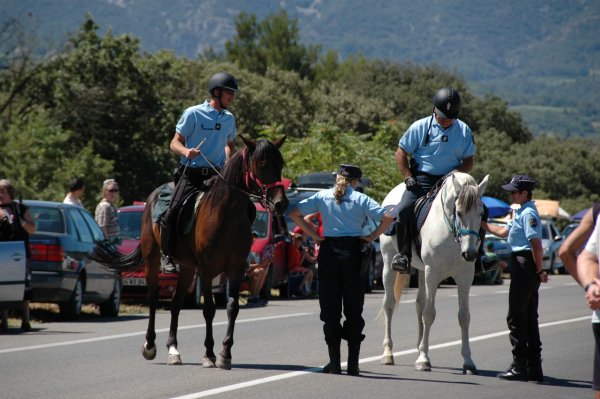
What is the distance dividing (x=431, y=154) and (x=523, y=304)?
212 cm

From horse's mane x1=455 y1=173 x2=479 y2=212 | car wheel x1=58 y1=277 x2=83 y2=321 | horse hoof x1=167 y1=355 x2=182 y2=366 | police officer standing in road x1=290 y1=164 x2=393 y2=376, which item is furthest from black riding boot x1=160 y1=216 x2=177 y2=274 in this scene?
car wheel x1=58 y1=277 x2=83 y2=321

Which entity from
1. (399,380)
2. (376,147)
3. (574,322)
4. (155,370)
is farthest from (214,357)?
(376,147)

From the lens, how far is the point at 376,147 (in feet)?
145

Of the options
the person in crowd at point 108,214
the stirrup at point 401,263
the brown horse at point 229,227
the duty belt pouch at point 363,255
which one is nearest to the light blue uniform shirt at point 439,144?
the stirrup at point 401,263

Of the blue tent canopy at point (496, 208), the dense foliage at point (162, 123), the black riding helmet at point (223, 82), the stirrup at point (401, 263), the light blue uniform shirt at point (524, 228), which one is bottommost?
the stirrup at point (401, 263)

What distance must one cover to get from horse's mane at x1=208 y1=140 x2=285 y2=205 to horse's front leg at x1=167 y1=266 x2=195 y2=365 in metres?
1.11

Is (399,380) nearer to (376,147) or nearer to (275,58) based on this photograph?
(376,147)

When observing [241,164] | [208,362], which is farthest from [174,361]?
[241,164]

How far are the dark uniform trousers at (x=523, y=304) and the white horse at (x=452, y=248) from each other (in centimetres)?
47

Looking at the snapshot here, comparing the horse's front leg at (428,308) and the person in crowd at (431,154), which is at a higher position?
the person in crowd at (431,154)

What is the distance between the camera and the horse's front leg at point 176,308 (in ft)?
42.4

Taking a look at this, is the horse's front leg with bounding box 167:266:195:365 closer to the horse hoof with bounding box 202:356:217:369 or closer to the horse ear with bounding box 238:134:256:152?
the horse hoof with bounding box 202:356:217:369

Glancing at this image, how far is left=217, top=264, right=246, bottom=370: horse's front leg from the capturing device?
12469mm

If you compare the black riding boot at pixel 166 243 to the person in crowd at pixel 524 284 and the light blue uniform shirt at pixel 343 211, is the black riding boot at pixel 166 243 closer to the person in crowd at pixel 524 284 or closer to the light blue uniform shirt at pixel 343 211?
the light blue uniform shirt at pixel 343 211
